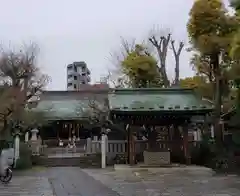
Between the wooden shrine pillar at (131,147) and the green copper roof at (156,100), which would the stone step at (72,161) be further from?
the green copper roof at (156,100)

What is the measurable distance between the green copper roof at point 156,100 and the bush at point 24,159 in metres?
5.72

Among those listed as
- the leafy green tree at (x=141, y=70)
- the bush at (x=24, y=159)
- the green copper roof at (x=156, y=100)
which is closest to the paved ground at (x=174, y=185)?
the green copper roof at (x=156, y=100)

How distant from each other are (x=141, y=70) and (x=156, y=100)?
10719 mm

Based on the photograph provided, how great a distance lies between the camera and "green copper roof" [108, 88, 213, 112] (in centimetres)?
2077

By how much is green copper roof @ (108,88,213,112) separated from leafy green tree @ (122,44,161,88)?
28.6 feet

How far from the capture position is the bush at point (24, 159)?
21.7 meters

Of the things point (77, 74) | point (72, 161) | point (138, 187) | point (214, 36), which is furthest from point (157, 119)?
point (77, 74)

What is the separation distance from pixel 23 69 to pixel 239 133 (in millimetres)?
18060

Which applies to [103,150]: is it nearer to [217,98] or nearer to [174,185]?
[217,98]

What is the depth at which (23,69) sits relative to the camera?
A: 1232 inches

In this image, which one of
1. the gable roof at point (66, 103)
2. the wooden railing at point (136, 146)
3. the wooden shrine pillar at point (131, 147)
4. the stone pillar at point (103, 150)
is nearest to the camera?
the wooden shrine pillar at point (131, 147)

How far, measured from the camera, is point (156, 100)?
74.5 feet

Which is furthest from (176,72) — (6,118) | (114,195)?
(114,195)

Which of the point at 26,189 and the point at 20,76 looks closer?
the point at 26,189
